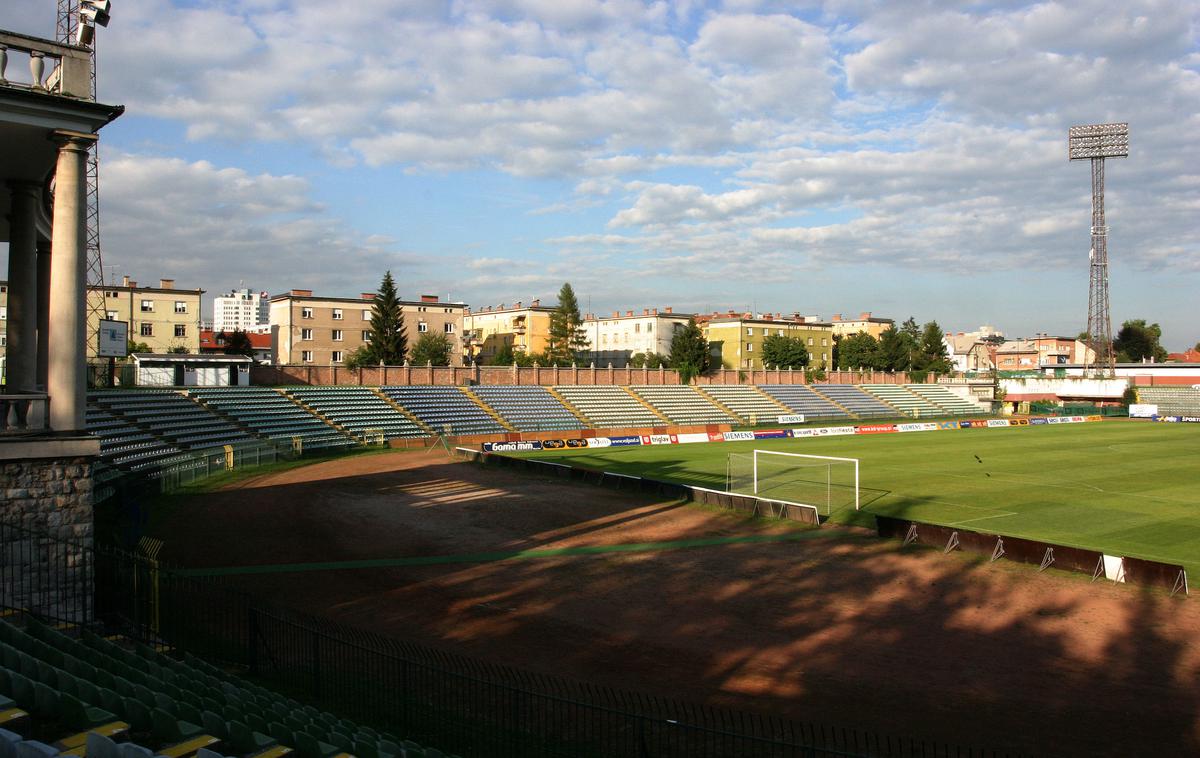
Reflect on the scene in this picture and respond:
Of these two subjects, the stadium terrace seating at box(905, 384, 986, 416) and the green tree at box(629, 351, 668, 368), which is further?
the green tree at box(629, 351, 668, 368)

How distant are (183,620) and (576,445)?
41070 millimetres

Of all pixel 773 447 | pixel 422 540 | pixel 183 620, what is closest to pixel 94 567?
pixel 183 620

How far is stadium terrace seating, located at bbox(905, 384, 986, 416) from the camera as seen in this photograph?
303 ft

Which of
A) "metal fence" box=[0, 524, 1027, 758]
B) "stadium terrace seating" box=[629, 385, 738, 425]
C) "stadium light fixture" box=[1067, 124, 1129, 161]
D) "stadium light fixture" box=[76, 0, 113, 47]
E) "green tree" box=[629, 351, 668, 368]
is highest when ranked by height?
"stadium light fixture" box=[1067, 124, 1129, 161]

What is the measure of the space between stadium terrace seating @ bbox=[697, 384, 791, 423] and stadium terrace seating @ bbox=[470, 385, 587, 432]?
18581 millimetres

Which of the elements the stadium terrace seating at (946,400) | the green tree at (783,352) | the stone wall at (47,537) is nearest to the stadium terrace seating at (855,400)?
the stadium terrace seating at (946,400)

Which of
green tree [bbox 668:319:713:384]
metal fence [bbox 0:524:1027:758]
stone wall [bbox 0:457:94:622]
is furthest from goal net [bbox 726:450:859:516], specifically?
green tree [bbox 668:319:713:384]

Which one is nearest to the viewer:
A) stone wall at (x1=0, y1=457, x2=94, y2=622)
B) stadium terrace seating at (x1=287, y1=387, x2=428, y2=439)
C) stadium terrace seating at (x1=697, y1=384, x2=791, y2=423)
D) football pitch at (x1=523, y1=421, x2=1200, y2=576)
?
stone wall at (x1=0, y1=457, x2=94, y2=622)

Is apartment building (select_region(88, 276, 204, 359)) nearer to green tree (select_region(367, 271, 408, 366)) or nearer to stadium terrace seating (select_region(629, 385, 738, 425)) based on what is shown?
green tree (select_region(367, 271, 408, 366))

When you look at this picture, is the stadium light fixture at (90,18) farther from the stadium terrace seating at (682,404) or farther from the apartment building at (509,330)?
the apartment building at (509,330)

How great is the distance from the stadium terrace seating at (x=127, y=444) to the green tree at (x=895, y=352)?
107 meters

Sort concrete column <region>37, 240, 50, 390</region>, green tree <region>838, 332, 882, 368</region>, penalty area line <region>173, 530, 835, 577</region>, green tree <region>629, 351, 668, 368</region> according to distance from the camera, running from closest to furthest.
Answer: concrete column <region>37, 240, 50, 390</region> < penalty area line <region>173, 530, 835, 577</region> < green tree <region>629, 351, 668, 368</region> < green tree <region>838, 332, 882, 368</region>

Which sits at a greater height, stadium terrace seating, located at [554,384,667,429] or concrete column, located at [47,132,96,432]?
concrete column, located at [47,132,96,432]

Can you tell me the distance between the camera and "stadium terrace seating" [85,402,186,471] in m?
34.5
